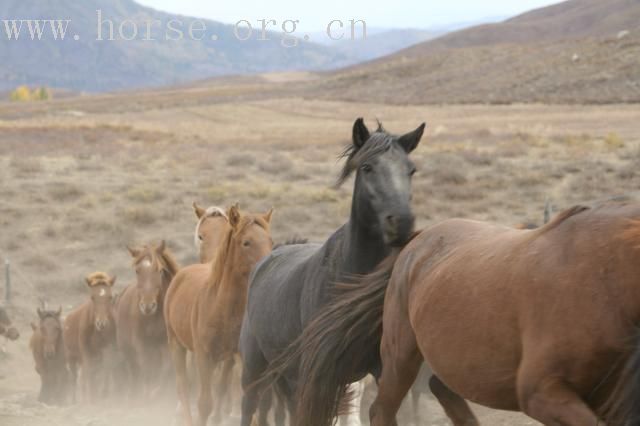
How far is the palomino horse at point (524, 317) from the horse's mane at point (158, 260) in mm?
6314

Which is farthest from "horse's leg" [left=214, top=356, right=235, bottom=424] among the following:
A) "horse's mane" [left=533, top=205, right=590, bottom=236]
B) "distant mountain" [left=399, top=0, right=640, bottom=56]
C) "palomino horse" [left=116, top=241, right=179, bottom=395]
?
"distant mountain" [left=399, top=0, right=640, bottom=56]

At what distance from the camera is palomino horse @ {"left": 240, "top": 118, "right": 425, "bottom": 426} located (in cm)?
555

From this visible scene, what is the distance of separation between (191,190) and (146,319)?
1536cm

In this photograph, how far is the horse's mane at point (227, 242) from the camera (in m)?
8.37

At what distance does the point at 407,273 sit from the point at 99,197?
72.2ft

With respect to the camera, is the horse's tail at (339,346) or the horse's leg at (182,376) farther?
the horse's leg at (182,376)

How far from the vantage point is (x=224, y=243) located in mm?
8445

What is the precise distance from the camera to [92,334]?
44.3 ft

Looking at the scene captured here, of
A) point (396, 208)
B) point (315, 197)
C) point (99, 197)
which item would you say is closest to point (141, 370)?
point (396, 208)

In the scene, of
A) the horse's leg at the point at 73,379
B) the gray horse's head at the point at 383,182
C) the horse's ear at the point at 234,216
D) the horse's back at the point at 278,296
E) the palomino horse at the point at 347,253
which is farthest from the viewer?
the horse's leg at the point at 73,379

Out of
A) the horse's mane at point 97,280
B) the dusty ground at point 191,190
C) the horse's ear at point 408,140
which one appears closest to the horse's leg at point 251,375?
the horse's ear at point 408,140

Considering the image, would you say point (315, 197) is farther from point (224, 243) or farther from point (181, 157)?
point (224, 243)

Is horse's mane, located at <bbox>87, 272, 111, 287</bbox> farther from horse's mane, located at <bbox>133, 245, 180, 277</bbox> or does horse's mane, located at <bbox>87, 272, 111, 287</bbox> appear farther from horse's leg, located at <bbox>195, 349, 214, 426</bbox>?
horse's leg, located at <bbox>195, 349, 214, 426</bbox>

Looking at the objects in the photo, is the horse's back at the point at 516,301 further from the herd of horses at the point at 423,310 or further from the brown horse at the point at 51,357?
the brown horse at the point at 51,357
